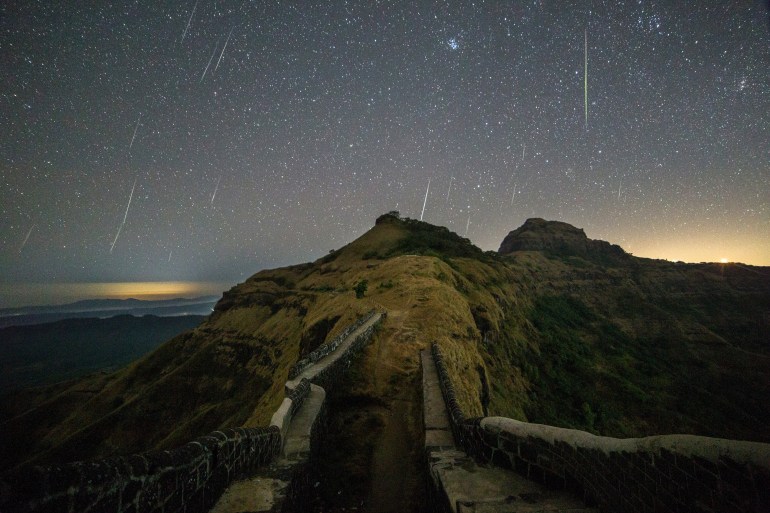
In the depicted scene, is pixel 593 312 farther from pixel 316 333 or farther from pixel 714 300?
pixel 316 333

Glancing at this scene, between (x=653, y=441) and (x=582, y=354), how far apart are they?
5119 cm

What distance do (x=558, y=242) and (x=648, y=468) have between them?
364ft

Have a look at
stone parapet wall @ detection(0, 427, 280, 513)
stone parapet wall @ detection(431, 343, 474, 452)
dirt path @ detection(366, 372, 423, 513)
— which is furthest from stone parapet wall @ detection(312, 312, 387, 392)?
stone parapet wall @ detection(0, 427, 280, 513)

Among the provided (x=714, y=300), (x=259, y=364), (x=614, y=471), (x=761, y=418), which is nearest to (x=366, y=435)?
(x=614, y=471)

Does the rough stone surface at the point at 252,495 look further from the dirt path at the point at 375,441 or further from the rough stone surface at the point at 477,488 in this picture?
the rough stone surface at the point at 477,488

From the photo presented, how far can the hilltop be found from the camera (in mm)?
17719

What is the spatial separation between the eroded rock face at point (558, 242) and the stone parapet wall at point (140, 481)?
4024 inches

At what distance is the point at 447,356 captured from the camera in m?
13.2

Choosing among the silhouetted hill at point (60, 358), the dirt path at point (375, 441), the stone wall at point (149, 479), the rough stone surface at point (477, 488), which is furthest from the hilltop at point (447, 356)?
the silhouetted hill at point (60, 358)

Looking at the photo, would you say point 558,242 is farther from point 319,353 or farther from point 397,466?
point 397,466

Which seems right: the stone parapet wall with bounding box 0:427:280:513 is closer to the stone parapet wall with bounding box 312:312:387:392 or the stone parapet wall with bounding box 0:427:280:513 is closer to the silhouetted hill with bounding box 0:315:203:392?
the stone parapet wall with bounding box 312:312:387:392

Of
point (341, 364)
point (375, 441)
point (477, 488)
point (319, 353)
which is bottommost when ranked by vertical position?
point (375, 441)

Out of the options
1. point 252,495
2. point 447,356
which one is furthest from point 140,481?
point 447,356

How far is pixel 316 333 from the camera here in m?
23.0
